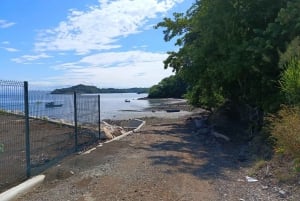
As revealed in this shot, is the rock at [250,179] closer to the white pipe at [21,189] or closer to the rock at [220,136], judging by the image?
the white pipe at [21,189]

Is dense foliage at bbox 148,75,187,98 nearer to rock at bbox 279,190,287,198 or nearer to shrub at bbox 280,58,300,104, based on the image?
shrub at bbox 280,58,300,104

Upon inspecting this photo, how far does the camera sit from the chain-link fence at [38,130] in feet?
30.5

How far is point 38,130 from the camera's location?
1279cm

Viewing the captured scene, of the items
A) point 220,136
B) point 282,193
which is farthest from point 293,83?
point 220,136

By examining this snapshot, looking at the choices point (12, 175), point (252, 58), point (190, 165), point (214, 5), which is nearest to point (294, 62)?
point (190, 165)

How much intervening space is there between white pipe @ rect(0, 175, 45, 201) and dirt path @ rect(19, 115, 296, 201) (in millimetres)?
137

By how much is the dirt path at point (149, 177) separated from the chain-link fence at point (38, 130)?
585 millimetres

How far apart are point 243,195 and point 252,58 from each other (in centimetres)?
964

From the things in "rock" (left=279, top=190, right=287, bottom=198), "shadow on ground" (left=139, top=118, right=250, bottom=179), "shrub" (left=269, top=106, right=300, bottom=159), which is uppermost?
"shrub" (left=269, top=106, right=300, bottom=159)

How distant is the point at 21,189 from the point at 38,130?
14.2 ft

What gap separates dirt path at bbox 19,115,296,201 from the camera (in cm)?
823

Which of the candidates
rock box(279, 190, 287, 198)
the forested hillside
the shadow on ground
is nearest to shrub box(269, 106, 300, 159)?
the forested hillside

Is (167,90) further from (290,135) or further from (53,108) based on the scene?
(290,135)

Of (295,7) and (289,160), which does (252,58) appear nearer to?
(295,7)
